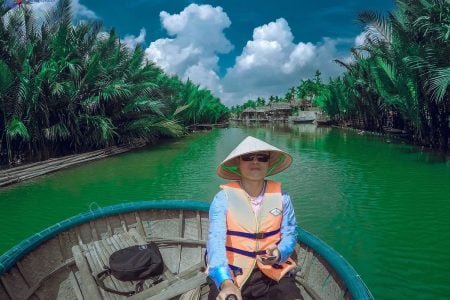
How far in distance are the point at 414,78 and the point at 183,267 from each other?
13.2 metres

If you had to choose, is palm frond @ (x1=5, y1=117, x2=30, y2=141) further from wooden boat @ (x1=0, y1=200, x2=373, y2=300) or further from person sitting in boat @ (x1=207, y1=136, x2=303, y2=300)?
person sitting in boat @ (x1=207, y1=136, x2=303, y2=300)

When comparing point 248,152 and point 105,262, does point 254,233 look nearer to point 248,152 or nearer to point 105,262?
point 248,152

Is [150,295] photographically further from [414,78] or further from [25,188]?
[414,78]

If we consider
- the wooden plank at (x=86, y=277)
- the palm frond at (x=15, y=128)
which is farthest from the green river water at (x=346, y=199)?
the wooden plank at (x=86, y=277)

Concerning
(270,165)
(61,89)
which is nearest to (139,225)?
(270,165)

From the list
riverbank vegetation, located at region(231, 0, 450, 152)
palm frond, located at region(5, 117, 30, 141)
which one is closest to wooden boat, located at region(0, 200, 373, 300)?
palm frond, located at region(5, 117, 30, 141)

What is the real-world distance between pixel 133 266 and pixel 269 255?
157cm

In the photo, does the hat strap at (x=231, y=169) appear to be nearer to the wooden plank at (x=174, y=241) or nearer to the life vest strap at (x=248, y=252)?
the life vest strap at (x=248, y=252)

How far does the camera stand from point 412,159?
12828 millimetres

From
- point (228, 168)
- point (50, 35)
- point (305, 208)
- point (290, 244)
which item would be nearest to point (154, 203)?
point (228, 168)

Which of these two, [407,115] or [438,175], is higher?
[407,115]

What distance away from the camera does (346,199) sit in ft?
26.3

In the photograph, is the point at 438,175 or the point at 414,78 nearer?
the point at 438,175

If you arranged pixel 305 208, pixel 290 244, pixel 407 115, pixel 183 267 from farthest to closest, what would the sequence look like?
pixel 407 115 < pixel 305 208 < pixel 183 267 < pixel 290 244
